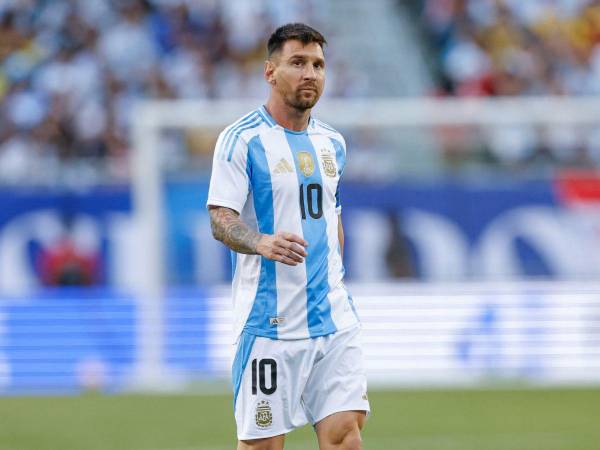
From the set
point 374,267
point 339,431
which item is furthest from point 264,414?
point 374,267

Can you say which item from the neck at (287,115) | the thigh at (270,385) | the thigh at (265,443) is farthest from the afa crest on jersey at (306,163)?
the thigh at (265,443)

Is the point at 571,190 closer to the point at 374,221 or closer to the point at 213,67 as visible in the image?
the point at 374,221

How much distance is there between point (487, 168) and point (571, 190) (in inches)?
37.9

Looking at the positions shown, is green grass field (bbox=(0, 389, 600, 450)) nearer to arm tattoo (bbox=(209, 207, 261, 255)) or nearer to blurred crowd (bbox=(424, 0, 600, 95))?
arm tattoo (bbox=(209, 207, 261, 255))

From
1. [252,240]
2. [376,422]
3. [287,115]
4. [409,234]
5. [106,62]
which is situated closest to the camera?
[252,240]

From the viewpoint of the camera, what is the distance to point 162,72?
59.3ft

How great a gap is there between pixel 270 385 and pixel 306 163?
1053mm

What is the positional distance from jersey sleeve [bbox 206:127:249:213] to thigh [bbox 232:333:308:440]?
2.16 ft

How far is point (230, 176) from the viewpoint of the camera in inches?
239

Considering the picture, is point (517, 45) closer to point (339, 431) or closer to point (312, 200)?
point (312, 200)

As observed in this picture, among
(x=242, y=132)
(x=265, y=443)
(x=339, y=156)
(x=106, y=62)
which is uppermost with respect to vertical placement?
(x=106, y=62)

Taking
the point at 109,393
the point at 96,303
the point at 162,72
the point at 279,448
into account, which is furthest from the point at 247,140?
the point at 162,72

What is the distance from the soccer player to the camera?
614 cm

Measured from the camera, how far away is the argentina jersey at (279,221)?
616 centimetres
